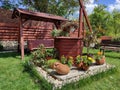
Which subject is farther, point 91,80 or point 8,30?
point 8,30

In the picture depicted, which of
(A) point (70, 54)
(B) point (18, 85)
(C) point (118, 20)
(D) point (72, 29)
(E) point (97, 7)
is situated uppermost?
(E) point (97, 7)

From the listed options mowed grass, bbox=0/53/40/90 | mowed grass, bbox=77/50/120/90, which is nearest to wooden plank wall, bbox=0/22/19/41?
mowed grass, bbox=0/53/40/90

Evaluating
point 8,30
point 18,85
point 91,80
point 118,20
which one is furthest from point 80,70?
point 118,20

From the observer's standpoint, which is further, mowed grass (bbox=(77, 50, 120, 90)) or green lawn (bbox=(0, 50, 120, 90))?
mowed grass (bbox=(77, 50, 120, 90))

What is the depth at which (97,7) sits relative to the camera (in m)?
29.7

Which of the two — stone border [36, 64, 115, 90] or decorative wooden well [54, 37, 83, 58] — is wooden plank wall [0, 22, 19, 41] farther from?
stone border [36, 64, 115, 90]

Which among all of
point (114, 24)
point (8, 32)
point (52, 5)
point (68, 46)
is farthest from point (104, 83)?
point (114, 24)

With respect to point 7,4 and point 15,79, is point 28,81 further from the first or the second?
point 7,4

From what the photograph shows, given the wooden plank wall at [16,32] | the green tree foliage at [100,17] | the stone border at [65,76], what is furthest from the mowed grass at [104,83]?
the green tree foliage at [100,17]

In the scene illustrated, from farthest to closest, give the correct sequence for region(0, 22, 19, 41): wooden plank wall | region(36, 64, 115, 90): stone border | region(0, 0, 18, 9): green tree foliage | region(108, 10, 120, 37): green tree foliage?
region(108, 10, 120, 37): green tree foliage, region(0, 0, 18, 9): green tree foliage, region(0, 22, 19, 41): wooden plank wall, region(36, 64, 115, 90): stone border

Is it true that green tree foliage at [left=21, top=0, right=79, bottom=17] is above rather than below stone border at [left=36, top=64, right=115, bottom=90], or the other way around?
above

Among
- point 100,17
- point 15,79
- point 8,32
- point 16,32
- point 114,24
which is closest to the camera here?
point 15,79

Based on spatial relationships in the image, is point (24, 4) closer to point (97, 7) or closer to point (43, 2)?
point (43, 2)

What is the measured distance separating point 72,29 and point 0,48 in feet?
19.1
